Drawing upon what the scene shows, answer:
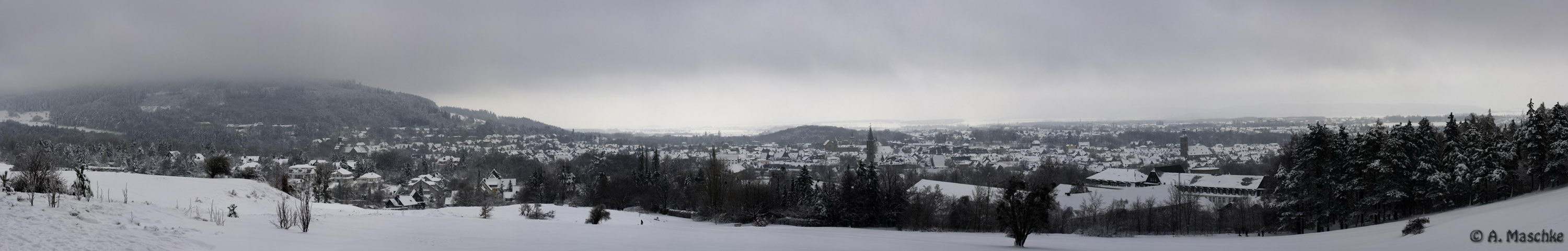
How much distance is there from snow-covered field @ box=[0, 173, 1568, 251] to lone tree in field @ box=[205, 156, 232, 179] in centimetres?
345

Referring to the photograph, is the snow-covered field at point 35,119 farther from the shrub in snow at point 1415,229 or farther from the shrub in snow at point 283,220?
the shrub in snow at point 1415,229

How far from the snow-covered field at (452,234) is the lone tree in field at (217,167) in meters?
3.45

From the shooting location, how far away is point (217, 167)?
28406 mm

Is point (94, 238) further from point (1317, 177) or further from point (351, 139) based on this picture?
point (351, 139)

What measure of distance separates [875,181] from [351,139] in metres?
157

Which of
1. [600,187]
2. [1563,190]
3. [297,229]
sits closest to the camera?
[297,229]

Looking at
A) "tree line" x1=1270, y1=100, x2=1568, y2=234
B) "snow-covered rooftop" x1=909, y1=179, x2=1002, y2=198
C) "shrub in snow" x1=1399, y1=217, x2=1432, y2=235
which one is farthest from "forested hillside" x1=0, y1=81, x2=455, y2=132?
"shrub in snow" x1=1399, y1=217, x2=1432, y2=235

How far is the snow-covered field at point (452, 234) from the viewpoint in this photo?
8945mm

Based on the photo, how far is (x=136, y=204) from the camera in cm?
1225

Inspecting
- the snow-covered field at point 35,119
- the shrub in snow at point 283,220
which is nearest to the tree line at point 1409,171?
the shrub in snow at point 283,220

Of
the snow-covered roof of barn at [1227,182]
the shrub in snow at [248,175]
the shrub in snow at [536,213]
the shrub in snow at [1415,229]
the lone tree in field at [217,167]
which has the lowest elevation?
the snow-covered roof of barn at [1227,182]

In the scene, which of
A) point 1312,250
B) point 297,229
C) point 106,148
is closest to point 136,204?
point 297,229

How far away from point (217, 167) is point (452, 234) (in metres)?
21.9

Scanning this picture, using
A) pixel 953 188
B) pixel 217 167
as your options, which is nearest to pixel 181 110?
pixel 217 167
